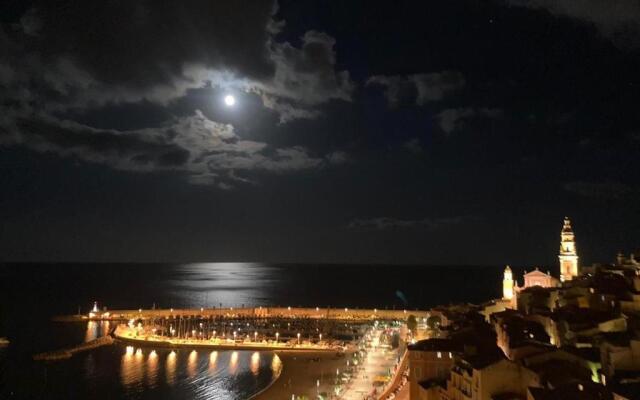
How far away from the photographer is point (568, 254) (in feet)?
169

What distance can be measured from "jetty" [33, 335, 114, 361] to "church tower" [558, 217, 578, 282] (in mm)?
49604

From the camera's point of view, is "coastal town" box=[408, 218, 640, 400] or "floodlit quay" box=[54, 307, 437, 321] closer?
"coastal town" box=[408, 218, 640, 400]

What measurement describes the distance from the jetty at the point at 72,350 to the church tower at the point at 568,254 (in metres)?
49.6

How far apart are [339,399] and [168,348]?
29664 mm

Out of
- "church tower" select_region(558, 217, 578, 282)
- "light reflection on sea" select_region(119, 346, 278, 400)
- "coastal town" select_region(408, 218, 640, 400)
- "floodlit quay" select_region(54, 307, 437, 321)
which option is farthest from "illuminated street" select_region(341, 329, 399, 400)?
"floodlit quay" select_region(54, 307, 437, 321)

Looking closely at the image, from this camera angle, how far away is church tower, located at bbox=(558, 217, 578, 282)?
168 ft

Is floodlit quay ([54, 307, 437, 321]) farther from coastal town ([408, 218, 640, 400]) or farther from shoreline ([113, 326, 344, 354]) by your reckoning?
coastal town ([408, 218, 640, 400])

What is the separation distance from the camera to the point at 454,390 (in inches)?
902

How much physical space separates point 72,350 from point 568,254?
169 ft

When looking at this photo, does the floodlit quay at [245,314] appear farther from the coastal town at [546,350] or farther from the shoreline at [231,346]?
the coastal town at [546,350]

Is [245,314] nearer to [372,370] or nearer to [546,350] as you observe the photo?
[372,370]

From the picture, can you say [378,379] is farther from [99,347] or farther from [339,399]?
[99,347]

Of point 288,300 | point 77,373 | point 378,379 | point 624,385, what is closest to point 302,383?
point 378,379

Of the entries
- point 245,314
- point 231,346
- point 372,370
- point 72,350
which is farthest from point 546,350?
point 245,314
